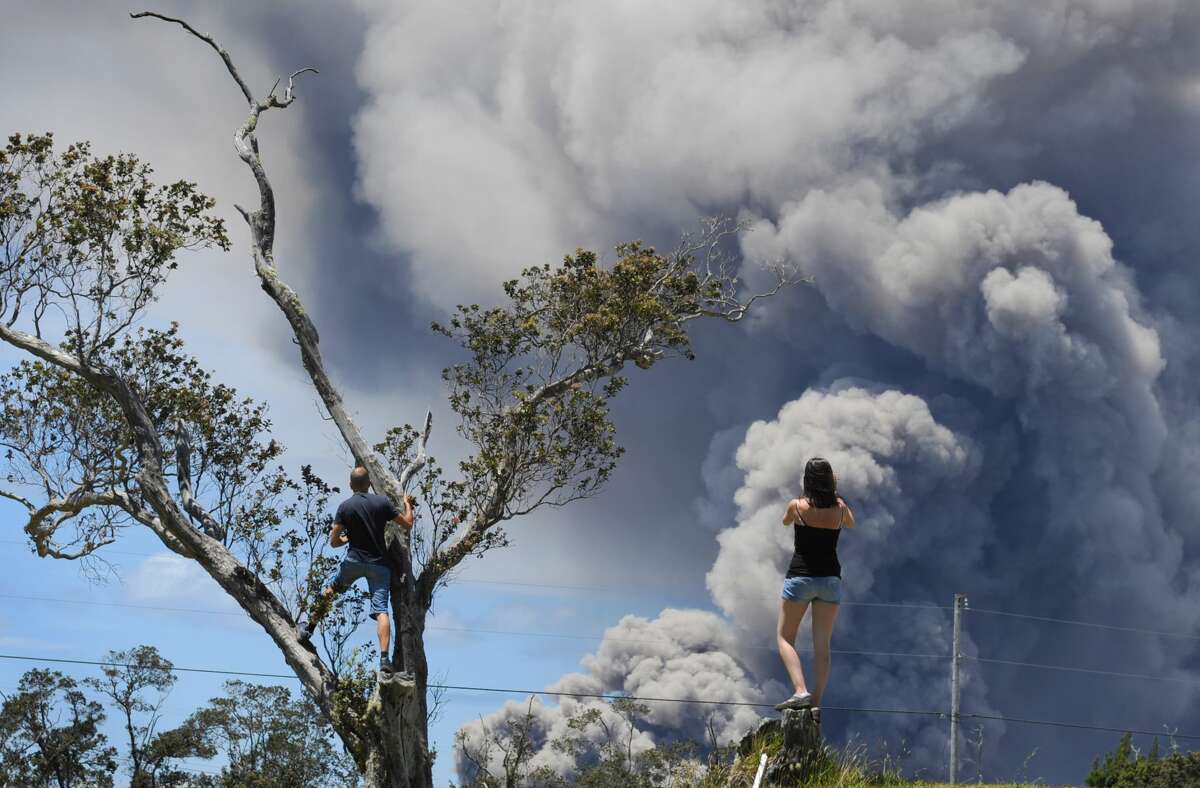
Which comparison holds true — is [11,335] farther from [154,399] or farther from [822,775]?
[822,775]

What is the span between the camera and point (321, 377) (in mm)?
16469

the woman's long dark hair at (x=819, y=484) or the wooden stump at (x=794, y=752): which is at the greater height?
the woman's long dark hair at (x=819, y=484)

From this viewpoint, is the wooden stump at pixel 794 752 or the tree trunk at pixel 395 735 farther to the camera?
the tree trunk at pixel 395 735

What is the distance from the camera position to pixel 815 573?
10586 mm

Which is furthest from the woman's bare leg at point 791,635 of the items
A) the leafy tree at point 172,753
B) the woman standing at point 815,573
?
the leafy tree at point 172,753

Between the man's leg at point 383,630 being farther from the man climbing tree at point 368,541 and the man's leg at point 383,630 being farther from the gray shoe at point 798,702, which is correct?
the gray shoe at point 798,702

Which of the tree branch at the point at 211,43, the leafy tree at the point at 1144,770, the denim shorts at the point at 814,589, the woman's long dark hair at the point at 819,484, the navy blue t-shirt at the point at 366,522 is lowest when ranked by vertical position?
the leafy tree at the point at 1144,770

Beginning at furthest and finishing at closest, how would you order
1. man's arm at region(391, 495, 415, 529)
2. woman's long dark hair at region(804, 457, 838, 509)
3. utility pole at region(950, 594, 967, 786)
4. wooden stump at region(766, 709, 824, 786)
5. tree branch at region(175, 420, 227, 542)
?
utility pole at region(950, 594, 967, 786), tree branch at region(175, 420, 227, 542), man's arm at region(391, 495, 415, 529), wooden stump at region(766, 709, 824, 786), woman's long dark hair at region(804, 457, 838, 509)

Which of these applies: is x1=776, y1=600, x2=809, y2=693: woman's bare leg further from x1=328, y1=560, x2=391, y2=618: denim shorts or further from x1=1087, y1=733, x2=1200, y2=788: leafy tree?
x1=1087, y1=733, x2=1200, y2=788: leafy tree

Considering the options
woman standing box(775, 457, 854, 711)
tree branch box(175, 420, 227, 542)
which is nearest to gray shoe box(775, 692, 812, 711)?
woman standing box(775, 457, 854, 711)

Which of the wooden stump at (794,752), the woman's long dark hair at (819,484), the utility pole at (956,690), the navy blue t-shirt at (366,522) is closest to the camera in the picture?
the woman's long dark hair at (819,484)

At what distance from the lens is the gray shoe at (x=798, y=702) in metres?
10.8

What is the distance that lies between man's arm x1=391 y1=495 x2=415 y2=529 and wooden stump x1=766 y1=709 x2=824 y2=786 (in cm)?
518

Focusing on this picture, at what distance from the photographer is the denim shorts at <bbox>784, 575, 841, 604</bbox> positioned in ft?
34.7
